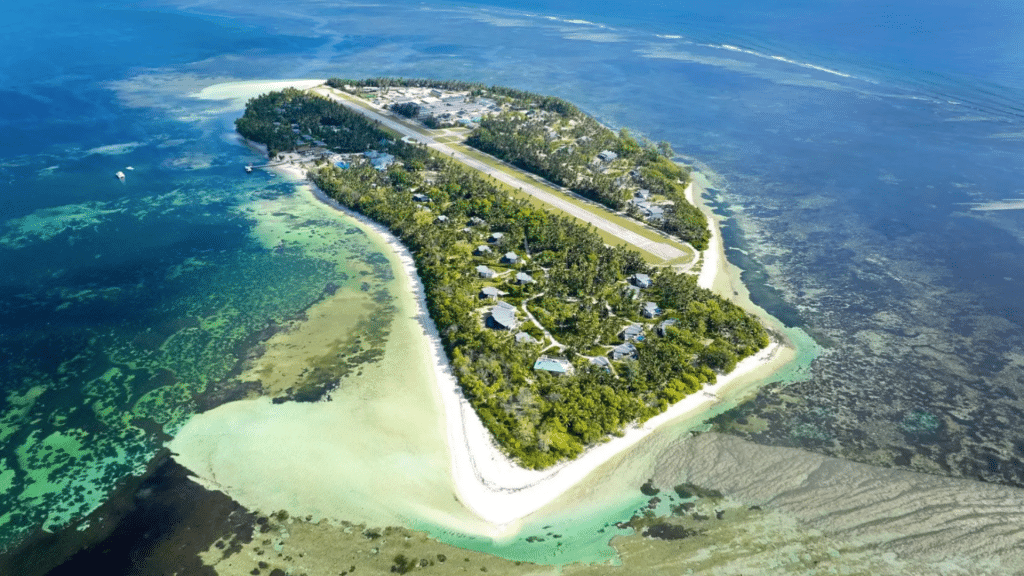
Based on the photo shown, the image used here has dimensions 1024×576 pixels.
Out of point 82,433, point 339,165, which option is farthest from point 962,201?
point 82,433

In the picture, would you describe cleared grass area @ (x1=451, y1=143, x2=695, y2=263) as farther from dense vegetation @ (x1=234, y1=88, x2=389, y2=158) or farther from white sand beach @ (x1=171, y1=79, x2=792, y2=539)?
white sand beach @ (x1=171, y1=79, x2=792, y2=539)

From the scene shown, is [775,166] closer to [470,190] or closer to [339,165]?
[470,190]

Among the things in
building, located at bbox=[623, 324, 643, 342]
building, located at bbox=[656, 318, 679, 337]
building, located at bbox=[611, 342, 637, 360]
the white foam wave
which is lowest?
building, located at bbox=[611, 342, 637, 360]

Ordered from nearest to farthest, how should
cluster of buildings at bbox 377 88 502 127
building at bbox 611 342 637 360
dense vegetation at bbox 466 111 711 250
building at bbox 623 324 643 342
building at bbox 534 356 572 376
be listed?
building at bbox 534 356 572 376 → building at bbox 611 342 637 360 → building at bbox 623 324 643 342 → dense vegetation at bbox 466 111 711 250 → cluster of buildings at bbox 377 88 502 127

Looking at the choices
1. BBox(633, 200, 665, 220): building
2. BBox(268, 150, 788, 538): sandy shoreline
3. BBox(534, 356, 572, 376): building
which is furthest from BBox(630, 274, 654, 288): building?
BBox(633, 200, 665, 220): building

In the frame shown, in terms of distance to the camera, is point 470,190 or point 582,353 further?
point 470,190
